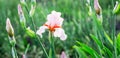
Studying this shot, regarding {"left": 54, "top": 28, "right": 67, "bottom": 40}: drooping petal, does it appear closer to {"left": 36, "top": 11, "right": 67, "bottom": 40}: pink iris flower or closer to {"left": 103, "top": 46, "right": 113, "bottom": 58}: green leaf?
{"left": 36, "top": 11, "right": 67, "bottom": 40}: pink iris flower

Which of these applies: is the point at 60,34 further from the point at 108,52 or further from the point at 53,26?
the point at 108,52

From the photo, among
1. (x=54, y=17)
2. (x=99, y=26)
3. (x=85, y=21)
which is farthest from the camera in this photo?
(x=85, y=21)

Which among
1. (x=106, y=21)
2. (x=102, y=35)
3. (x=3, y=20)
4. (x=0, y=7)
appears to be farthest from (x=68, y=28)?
(x=102, y=35)

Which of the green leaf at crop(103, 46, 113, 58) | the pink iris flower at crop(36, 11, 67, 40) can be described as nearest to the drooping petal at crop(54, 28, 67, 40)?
the pink iris flower at crop(36, 11, 67, 40)

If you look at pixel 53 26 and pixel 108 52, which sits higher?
pixel 53 26

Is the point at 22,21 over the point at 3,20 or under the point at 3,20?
over

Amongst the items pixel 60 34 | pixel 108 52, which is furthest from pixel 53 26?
pixel 108 52

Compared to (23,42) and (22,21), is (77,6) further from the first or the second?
(22,21)

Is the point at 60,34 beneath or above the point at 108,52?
above

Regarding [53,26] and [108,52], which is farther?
[108,52]

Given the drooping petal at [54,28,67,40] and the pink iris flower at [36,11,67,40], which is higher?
the pink iris flower at [36,11,67,40]

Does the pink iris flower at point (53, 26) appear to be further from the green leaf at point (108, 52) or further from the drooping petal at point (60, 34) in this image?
the green leaf at point (108, 52)
